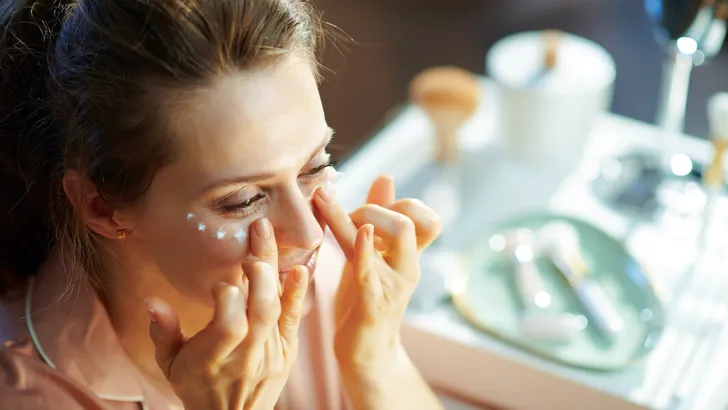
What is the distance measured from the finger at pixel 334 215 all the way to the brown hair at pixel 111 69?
0.11 m

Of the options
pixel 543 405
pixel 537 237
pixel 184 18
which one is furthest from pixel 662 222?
pixel 184 18

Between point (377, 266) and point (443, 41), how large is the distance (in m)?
1.10

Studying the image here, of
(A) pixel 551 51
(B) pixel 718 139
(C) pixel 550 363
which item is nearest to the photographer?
(C) pixel 550 363

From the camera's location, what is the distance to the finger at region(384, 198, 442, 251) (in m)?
0.78

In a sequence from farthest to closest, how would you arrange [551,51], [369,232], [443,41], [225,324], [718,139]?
[443,41]
[551,51]
[718,139]
[369,232]
[225,324]

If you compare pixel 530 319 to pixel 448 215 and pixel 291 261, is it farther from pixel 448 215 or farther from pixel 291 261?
pixel 291 261

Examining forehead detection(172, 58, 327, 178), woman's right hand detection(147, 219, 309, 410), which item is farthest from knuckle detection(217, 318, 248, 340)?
forehead detection(172, 58, 327, 178)

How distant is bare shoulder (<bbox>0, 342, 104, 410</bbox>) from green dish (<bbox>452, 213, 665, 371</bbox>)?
43 cm

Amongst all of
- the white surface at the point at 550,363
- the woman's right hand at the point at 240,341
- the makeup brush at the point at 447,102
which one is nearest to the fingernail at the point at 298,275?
the woman's right hand at the point at 240,341

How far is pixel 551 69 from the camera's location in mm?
1164

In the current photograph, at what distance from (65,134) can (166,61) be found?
12 centimetres

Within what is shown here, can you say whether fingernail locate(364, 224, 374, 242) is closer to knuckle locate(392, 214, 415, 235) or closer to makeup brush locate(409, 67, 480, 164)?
knuckle locate(392, 214, 415, 235)

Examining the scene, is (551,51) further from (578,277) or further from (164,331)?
(164,331)

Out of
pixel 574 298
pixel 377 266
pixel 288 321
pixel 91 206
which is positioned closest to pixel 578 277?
pixel 574 298
